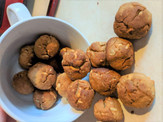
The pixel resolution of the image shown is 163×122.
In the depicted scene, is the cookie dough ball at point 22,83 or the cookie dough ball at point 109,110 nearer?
the cookie dough ball at point 109,110

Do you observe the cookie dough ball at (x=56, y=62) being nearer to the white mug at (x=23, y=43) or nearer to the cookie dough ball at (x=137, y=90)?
the white mug at (x=23, y=43)

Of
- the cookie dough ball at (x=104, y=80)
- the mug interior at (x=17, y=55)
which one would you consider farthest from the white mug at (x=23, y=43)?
the cookie dough ball at (x=104, y=80)

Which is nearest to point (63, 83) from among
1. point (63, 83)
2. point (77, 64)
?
Answer: point (63, 83)

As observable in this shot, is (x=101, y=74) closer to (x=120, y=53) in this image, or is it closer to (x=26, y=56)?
(x=120, y=53)

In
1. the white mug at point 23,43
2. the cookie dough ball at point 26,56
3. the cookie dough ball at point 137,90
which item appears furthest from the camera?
the cookie dough ball at point 26,56

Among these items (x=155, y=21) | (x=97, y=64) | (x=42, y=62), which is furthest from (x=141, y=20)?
(x=42, y=62)

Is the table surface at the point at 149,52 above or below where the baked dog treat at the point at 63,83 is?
above
